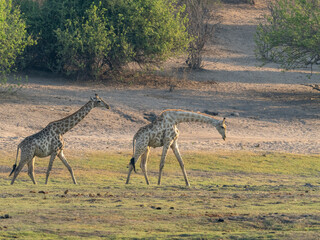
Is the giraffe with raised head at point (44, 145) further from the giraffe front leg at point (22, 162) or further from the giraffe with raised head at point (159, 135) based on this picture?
the giraffe with raised head at point (159, 135)

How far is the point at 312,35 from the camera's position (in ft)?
84.3

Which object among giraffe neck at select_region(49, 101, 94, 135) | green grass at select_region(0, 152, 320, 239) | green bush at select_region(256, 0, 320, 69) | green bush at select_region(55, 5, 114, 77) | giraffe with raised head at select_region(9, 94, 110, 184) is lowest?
green grass at select_region(0, 152, 320, 239)

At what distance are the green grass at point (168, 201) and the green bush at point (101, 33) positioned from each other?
997cm

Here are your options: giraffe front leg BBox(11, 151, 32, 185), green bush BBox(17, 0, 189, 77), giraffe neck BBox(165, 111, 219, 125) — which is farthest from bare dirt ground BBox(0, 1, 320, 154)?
giraffe neck BBox(165, 111, 219, 125)

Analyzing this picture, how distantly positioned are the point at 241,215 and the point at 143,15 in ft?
59.9

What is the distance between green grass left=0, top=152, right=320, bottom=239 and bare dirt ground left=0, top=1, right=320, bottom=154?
208cm

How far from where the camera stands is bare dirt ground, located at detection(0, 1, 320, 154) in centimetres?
1942

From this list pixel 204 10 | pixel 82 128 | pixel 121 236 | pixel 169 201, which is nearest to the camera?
pixel 121 236

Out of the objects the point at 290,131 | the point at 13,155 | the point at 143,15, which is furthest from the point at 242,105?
the point at 13,155

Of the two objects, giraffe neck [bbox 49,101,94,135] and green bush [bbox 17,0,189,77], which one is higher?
green bush [bbox 17,0,189,77]

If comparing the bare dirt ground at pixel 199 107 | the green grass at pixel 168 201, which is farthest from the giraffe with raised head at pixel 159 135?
the bare dirt ground at pixel 199 107

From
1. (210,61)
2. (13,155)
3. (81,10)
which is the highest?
(81,10)

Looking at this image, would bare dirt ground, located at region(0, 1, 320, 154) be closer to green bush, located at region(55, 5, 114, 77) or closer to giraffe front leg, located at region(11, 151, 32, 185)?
green bush, located at region(55, 5, 114, 77)

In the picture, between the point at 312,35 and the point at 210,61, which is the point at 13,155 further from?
the point at 210,61
